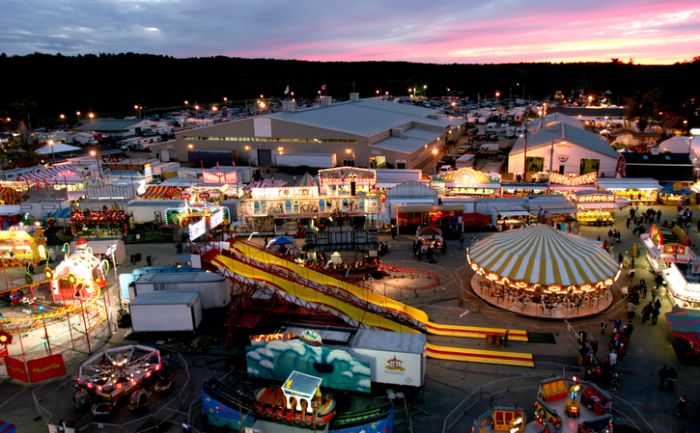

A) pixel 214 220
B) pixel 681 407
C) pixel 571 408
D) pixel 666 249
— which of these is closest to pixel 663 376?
pixel 681 407

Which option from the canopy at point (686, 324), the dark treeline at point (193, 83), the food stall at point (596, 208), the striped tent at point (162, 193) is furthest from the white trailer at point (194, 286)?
the dark treeline at point (193, 83)

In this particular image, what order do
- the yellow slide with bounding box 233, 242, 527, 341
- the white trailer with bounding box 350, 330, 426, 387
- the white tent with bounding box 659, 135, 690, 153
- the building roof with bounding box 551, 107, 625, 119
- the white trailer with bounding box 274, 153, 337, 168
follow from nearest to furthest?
1. the white trailer with bounding box 350, 330, 426, 387
2. the yellow slide with bounding box 233, 242, 527, 341
3. the white tent with bounding box 659, 135, 690, 153
4. the white trailer with bounding box 274, 153, 337, 168
5. the building roof with bounding box 551, 107, 625, 119

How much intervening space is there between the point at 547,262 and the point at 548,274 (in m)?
0.56

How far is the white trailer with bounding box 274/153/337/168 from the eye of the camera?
46875mm

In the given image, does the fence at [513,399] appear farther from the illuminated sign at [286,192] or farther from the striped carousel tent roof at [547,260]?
the illuminated sign at [286,192]

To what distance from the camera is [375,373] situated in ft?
47.6

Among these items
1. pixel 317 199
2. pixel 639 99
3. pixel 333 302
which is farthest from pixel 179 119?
pixel 333 302

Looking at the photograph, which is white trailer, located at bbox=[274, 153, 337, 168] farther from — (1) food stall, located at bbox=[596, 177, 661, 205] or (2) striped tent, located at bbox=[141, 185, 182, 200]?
(1) food stall, located at bbox=[596, 177, 661, 205]

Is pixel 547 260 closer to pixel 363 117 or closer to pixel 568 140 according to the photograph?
pixel 568 140

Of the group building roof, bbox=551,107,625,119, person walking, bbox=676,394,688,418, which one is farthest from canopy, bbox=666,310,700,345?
building roof, bbox=551,107,625,119

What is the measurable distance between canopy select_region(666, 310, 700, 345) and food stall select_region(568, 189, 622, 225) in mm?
14507

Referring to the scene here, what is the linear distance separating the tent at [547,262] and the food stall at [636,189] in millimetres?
16757

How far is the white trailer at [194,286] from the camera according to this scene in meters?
19.7

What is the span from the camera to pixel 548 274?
1905 centimetres
